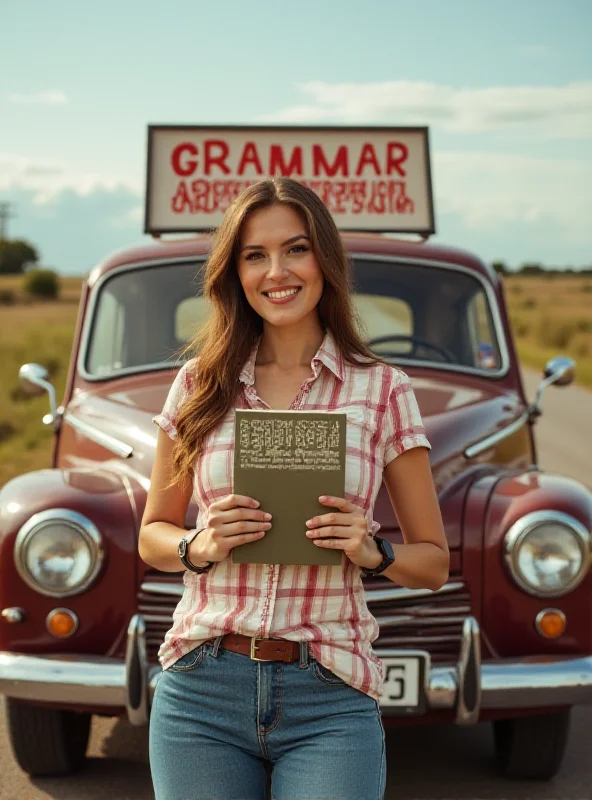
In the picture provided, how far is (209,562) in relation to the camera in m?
2.25

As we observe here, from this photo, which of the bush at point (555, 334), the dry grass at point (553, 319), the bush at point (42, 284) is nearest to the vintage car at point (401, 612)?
the dry grass at point (553, 319)

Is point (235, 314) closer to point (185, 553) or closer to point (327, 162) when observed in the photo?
point (185, 553)

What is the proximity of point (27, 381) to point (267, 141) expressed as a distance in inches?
86.4

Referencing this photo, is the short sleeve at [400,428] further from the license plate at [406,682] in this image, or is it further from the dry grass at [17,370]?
the dry grass at [17,370]

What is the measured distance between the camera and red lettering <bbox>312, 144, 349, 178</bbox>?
648 cm

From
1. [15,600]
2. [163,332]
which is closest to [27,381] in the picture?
[163,332]

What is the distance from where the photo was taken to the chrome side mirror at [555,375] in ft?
17.2

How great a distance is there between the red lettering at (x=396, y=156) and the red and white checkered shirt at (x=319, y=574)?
4.14 meters

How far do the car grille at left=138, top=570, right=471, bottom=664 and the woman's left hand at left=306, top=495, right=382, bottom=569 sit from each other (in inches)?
62.6

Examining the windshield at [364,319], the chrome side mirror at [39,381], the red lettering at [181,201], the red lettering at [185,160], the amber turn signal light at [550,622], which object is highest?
the red lettering at [185,160]

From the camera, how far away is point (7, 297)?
62.3 meters

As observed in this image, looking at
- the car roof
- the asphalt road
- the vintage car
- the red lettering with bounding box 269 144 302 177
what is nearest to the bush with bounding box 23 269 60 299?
the red lettering with bounding box 269 144 302 177

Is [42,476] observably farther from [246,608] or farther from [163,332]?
[246,608]

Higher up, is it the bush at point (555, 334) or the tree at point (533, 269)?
the tree at point (533, 269)
